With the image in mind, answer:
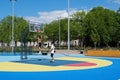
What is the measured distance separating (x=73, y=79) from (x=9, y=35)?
2552 inches

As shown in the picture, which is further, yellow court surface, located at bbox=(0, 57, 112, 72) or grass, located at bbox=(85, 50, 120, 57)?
grass, located at bbox=(85, 50, 120, 57)

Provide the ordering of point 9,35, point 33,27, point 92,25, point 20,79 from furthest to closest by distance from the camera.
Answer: point 9,35
point 92,25
point 33,27
point 20,79

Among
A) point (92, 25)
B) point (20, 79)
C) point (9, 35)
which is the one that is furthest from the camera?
point (9, 35)

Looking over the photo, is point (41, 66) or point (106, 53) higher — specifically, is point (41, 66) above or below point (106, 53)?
below

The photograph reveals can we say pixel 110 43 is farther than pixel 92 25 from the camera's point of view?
Yes

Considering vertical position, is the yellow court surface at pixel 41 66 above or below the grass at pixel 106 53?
below

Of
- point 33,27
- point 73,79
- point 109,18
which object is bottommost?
point 73,79

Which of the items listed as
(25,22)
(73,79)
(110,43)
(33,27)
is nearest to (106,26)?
(110,43)

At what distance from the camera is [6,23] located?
8019 centimetres

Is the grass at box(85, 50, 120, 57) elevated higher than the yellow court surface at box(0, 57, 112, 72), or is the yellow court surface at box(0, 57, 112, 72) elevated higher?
the grass at box(85, 50, 120, 57)

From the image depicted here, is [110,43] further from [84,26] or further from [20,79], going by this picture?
[20,79]

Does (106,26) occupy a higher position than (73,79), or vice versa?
(106,26)

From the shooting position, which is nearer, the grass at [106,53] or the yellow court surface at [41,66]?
the yellow court surface at [41,66]

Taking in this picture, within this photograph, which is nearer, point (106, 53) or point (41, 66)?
point (41, 66)
